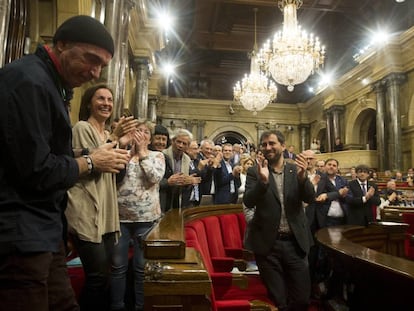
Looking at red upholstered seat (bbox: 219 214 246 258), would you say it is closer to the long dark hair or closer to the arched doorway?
the long dark hair

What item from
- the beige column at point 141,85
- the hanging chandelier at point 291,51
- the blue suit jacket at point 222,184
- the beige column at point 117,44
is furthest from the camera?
the beige column at point 141,85

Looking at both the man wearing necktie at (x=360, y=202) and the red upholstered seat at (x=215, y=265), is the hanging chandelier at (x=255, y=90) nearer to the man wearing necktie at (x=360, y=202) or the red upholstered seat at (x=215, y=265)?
the man wearing necktie at (x=360, y=202)

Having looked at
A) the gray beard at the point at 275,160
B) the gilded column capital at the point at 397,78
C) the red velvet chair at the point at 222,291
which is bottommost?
the red velvet chair at the point at 222,291

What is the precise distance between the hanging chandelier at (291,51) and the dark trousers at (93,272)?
25.4 feet

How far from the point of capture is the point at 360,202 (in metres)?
4.94

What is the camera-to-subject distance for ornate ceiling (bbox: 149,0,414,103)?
1307 cm

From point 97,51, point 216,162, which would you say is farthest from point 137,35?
point 97,51

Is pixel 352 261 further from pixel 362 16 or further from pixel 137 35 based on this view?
pixel 362 16

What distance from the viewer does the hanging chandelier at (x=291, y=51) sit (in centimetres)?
827

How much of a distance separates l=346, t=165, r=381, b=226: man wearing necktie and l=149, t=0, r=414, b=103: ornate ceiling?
9.30 meters

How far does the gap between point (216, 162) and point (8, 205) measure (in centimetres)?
345

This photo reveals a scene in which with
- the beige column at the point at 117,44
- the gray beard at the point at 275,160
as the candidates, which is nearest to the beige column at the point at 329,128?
the beige column at the point at 117,44

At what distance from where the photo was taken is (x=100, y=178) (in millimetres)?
1920

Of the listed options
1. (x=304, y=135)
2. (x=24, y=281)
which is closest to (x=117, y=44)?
(x=24, y=281)
